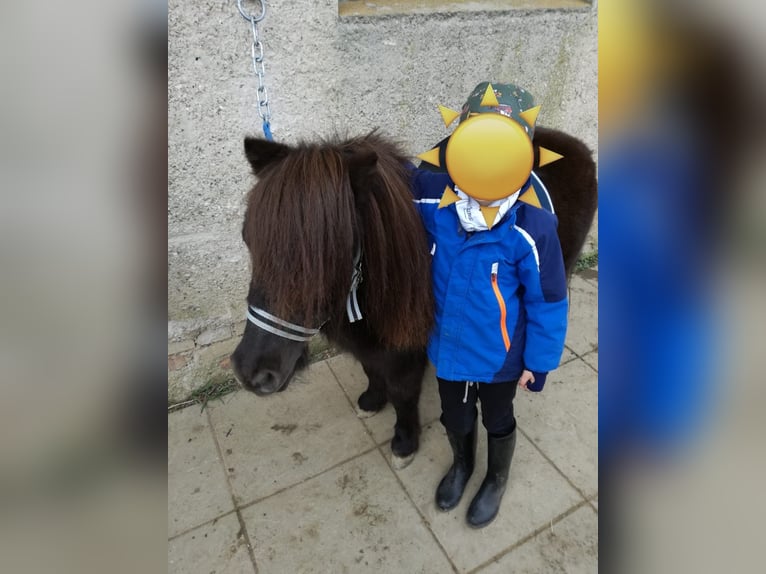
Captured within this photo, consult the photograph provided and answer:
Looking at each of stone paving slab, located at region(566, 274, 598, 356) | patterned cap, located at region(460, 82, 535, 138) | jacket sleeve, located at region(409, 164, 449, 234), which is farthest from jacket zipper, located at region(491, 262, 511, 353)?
stone paving slab, located at region(566, 274, 598, 356)

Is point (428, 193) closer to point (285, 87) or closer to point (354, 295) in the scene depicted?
→ point (354, 295)

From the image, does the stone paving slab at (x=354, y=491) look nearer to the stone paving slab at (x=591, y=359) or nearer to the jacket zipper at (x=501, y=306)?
the stone paving slab at (x=591, y=359)

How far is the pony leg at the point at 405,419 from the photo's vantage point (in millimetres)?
2026

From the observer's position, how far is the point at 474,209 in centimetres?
127

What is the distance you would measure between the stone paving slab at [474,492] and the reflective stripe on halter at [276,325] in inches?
48.4

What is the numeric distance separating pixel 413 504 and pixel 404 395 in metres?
0.54

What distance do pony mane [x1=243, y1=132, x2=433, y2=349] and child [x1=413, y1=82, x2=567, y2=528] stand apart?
0.33ft

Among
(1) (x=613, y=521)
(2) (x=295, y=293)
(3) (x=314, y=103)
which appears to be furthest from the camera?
(3) (x=314, y=103)

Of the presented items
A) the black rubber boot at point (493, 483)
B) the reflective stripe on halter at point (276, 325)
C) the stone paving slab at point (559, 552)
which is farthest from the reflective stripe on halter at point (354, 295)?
the stone paving slab at point (559, 552)

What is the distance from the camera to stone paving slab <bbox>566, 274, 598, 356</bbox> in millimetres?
3045

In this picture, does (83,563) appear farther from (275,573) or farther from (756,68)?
(275,573)

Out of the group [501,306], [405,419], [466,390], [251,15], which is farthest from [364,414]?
[251,15]

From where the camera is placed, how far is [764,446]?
49 cm

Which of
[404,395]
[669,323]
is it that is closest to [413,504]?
[404,395]
